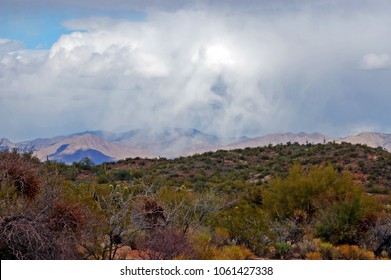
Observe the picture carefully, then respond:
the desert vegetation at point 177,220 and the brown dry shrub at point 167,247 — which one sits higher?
the desert vegetation at point 177,220

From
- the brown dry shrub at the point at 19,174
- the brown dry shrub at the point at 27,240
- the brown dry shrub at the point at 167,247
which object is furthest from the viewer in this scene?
the brown dry shrub at the point at 19,174

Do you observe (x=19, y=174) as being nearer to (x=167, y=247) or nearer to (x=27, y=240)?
(x=27, y=240)

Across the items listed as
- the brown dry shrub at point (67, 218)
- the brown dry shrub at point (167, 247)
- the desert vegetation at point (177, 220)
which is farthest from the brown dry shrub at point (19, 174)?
the brown dry shrub at point (167, 247)

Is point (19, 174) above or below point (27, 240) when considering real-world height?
above

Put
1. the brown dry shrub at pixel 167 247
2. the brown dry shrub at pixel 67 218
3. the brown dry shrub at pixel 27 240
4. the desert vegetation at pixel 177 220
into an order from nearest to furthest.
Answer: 1. the brown dry shrub at pixel 27 240
2. the desert vegetation at pixel 177 220
3. the brown dry shrub at pixel 67 218
4. the brown dry shrub at pixel 167 247

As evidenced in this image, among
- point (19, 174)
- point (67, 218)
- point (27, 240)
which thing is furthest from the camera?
point (19, 174)

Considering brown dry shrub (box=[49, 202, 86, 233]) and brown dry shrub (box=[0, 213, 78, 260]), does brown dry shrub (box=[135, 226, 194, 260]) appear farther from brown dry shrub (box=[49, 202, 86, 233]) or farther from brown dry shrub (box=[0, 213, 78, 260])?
brown dry shrub (box=[0, 213, 78, 260])

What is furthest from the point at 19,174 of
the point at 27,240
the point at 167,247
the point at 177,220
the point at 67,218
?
the point at 177,220

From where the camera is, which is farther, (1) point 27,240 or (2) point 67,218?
(2) point 67,218

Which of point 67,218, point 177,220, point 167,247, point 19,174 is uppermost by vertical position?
point 19,174

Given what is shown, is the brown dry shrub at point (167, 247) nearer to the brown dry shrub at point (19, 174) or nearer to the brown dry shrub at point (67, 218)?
the brown dry shrub at point (67, 218)

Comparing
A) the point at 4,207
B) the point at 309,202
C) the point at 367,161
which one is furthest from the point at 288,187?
the point at 367,161
